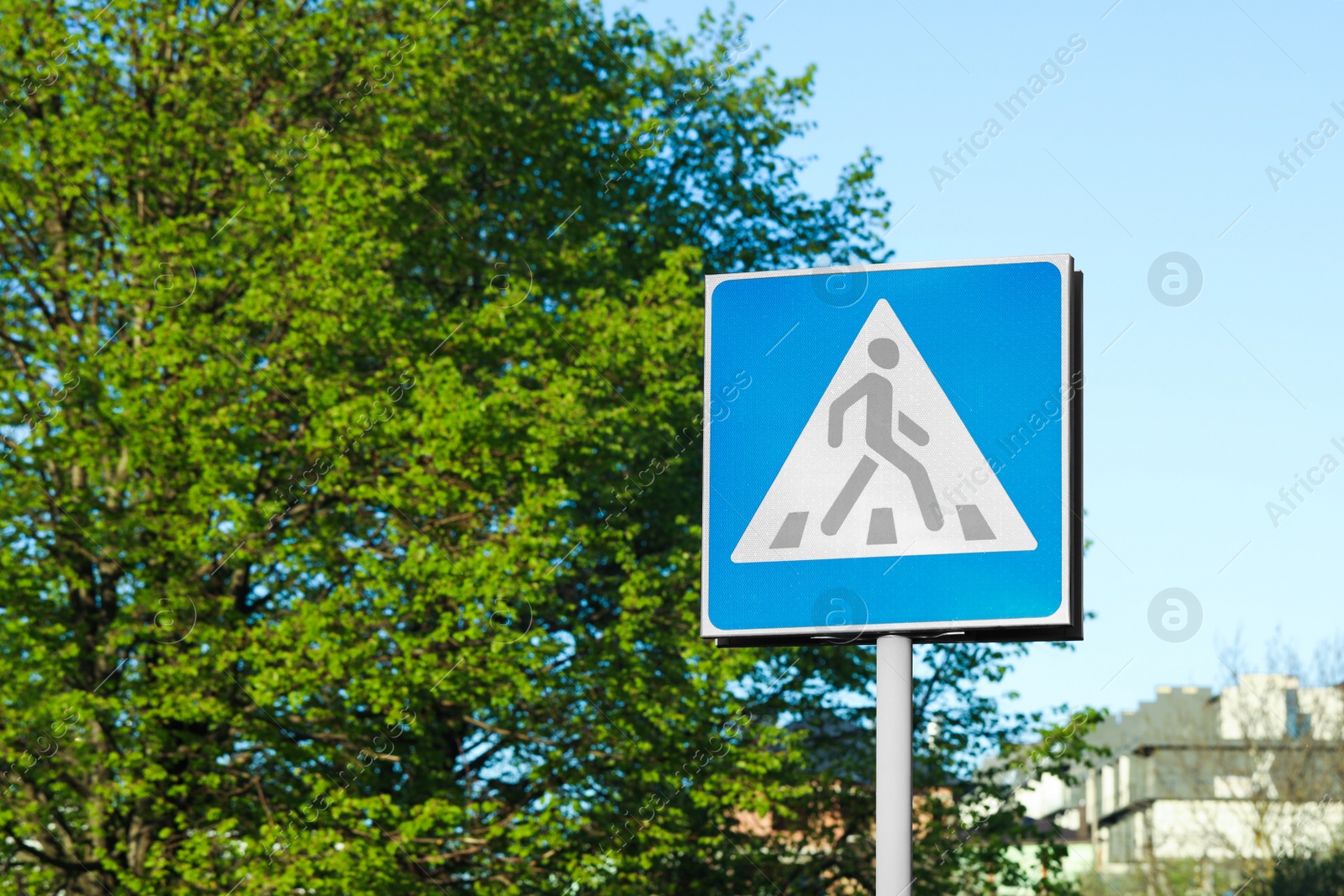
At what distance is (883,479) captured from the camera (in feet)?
10.6

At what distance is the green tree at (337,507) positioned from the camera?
12.7 metres

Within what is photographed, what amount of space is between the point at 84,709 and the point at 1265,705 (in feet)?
114

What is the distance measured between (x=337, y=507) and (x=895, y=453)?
467 inches

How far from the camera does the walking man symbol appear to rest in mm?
3230

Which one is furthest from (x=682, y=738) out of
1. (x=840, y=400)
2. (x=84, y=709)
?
(x=840, y=400)

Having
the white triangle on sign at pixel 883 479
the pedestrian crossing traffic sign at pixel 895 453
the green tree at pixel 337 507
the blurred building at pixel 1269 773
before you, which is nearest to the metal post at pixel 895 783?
the pedestrian crossing traffic sign at pixel 895 453

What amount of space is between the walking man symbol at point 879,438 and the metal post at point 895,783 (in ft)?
1.16

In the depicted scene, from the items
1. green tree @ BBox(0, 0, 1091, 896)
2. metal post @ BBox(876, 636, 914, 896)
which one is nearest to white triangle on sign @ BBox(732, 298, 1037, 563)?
metal post @ BBox(876, 636, 914, 896)

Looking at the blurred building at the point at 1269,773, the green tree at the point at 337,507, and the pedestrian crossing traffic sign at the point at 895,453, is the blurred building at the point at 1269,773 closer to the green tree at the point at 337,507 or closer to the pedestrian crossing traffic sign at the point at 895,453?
the green tree at the point at 337,507

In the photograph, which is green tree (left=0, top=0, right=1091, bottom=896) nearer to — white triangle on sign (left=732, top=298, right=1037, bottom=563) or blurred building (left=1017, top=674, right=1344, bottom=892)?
white triangle on sign (left=732, top=298, right=1037, bottom=563)

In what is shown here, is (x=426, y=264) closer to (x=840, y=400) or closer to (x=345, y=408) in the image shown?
(x=345, y=408)

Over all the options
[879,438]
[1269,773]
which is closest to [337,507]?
[879,438]

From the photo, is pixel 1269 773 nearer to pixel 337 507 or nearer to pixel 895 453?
pixel 337 507

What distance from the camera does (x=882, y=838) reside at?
2904 millimetres
